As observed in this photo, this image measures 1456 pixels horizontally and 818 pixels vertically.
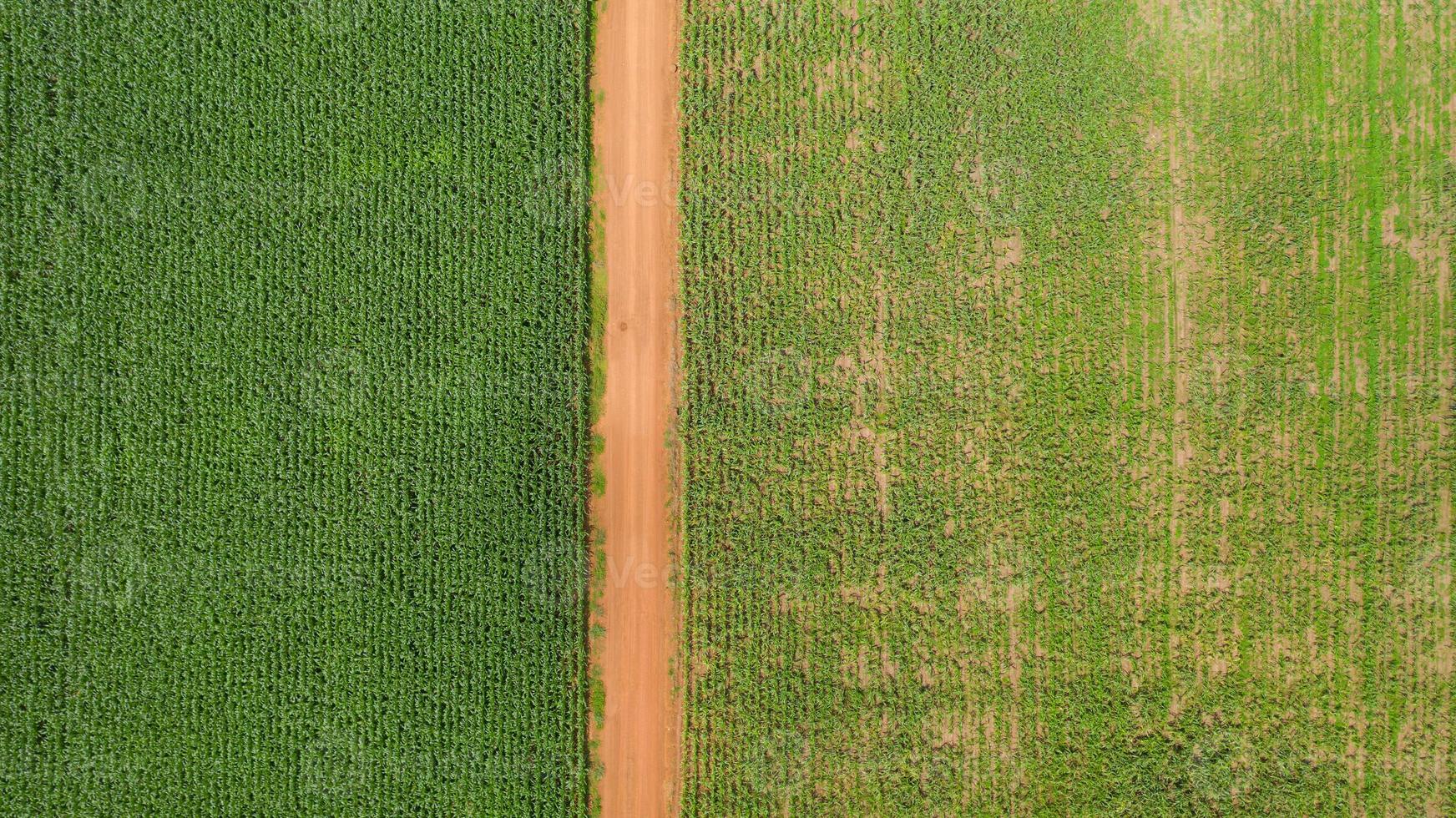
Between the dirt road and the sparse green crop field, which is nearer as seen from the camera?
the sparse green crop field

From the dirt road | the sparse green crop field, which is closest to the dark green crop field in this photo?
the dirt road

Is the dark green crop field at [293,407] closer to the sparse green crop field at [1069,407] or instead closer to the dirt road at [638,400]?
the dirt road at [638,400]

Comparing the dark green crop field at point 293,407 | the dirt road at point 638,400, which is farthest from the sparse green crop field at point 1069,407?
the dark green crop field at point 293,407

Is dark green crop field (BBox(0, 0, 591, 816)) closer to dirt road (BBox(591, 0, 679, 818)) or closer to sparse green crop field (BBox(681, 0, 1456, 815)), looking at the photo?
dirt road (BBox(591, 0, 679, 818))

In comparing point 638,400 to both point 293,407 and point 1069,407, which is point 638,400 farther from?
point 1069,407

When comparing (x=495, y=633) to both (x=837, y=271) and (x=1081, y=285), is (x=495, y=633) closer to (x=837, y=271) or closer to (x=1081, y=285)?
(x=837, y=271)

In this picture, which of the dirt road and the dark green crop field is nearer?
the dark green crop field
